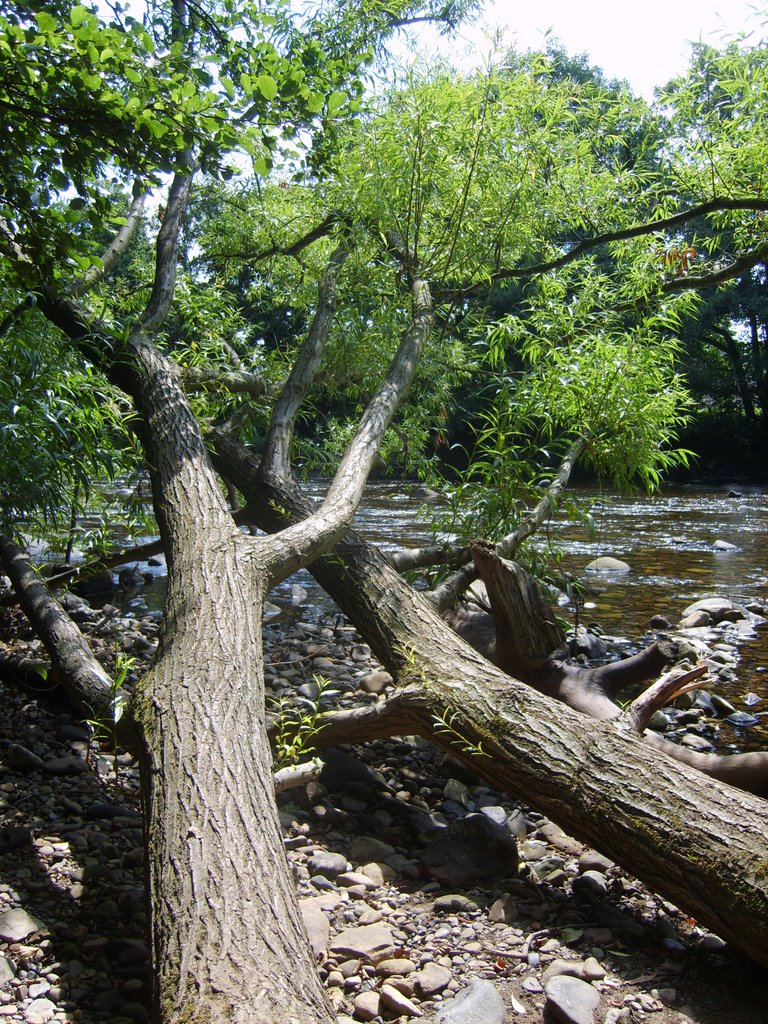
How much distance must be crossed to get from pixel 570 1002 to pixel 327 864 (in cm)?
92

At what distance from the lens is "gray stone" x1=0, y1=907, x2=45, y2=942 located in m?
Result: 2.01

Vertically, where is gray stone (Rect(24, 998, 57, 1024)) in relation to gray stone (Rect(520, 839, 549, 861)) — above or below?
above

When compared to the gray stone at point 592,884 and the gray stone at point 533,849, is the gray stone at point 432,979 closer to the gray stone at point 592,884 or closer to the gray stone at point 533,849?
the gray stone at point 592,884

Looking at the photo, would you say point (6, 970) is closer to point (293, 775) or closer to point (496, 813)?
point (293, 775)

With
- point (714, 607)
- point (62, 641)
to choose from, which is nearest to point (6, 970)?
point (62, 641)

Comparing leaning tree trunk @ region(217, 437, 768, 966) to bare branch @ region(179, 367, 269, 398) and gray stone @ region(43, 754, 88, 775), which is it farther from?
bare branch @ region(179, 367, 269, 398)

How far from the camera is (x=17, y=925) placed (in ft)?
6.73

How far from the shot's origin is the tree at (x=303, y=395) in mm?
1886

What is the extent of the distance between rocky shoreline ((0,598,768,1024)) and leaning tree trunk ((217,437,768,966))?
0.21 meters

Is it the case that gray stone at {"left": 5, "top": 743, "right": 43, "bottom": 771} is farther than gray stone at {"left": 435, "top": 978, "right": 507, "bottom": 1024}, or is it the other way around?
gray stone at {"left": 5, "top": 743, "right": 43, "bottom": 771}

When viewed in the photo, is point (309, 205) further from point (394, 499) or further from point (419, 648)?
point (394, 499)

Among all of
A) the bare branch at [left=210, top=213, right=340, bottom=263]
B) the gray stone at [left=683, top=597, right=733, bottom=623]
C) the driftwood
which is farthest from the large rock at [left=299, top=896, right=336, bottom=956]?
the bare branch at [left=210, top=213, right=340, bottom=263]

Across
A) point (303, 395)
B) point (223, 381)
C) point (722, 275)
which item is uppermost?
point (722, 275)

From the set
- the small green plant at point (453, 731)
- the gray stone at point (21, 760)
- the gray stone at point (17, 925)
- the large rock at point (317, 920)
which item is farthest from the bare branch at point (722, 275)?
the gray stone at point (17, 925)
